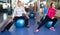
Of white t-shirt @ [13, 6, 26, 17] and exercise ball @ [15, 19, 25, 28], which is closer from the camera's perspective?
exercise ball @ [15, 19, 25, 28]

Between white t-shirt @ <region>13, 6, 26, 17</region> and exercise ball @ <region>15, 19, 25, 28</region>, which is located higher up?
white t-shirt @ <region>13, 6, 26, 17</region>

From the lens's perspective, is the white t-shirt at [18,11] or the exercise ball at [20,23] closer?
the exercise ball at [20,23]

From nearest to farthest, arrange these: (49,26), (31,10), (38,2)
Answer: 1. (49,26)
2. (31,10)
3. (38,2)

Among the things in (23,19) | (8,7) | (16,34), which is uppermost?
(8,7)

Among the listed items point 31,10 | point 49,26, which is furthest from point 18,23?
point 31,10

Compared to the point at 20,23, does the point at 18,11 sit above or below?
above

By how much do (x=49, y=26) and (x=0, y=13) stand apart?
397 centimetres

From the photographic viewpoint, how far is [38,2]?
6785mm

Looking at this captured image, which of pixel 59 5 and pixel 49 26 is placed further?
pixel 59 5

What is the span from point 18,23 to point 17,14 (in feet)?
1.03

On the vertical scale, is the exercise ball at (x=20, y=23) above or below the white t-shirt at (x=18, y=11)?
below

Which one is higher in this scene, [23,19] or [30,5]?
[30,5]

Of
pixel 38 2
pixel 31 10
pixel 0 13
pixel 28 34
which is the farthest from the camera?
pixel 0 13

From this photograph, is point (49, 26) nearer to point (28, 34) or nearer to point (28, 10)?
point (28, 34)
